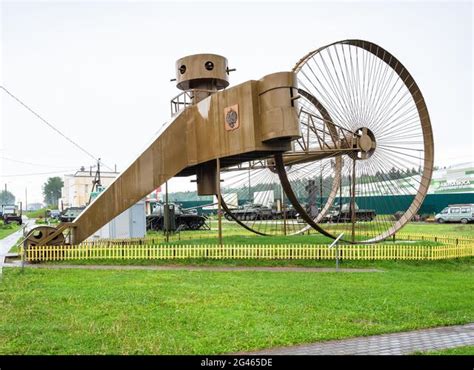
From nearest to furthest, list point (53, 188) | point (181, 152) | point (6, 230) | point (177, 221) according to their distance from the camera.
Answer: point (181, 152), point (177, 221), point (6, 230), point (53, 188)

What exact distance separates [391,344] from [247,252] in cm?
891

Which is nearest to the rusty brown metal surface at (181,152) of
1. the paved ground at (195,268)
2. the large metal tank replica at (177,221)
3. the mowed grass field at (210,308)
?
the paved ground at (195,268)

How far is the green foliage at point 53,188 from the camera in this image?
14562 centimetres

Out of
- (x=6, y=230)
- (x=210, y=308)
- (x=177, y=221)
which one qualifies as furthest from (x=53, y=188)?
(x=210, y=308)

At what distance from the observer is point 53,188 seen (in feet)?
479

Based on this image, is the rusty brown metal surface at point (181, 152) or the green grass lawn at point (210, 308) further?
Answer: the rusty brown metal surface at point (181, 152)

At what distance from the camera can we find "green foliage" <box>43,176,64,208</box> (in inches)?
5733

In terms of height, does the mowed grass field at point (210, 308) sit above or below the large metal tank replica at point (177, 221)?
below

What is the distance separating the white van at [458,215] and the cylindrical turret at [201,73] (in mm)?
27820

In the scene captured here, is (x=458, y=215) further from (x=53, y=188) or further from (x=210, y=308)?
(x=53, y=188)

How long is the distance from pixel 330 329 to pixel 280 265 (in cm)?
728

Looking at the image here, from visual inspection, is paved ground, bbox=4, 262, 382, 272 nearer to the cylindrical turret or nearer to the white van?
the cylindrical turret

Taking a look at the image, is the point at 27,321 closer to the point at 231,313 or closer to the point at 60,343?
the point at 60,343

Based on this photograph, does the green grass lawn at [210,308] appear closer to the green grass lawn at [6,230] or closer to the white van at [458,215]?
the green grass lawn at [6,230]
